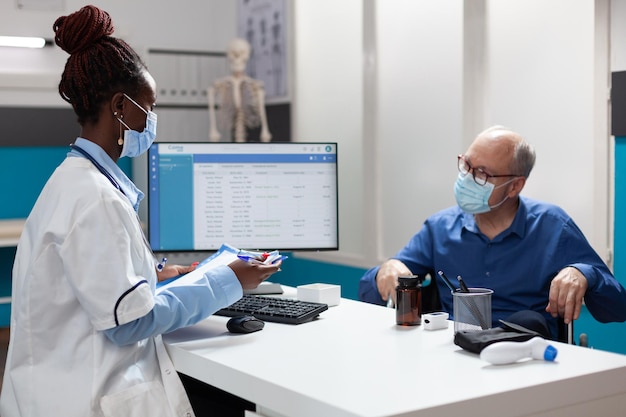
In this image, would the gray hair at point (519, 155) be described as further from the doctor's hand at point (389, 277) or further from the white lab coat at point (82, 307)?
the white lab coat at point (82, 307)

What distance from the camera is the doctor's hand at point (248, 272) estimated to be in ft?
5.75

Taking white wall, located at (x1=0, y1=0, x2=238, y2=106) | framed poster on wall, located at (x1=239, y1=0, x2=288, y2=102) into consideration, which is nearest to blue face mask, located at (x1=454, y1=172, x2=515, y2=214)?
framed poster on wall, located at (x1=239, y1=0, x2=288, y2=102)

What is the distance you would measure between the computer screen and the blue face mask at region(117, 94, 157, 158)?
1.76 ft

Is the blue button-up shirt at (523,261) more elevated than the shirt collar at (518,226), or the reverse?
the shirt collar at (518,226)

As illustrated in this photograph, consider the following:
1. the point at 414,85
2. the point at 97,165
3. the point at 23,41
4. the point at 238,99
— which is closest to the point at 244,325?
the point at 97,165

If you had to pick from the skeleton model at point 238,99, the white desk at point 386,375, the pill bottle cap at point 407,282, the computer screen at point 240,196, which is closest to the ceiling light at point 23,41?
the skeleton model at point 238,99

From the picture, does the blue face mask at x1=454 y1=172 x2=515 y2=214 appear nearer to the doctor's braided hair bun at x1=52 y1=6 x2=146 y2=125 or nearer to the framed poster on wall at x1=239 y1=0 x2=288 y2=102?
the doctor's braided hair bun at x1=52 y1=6 x2=146 y2=125

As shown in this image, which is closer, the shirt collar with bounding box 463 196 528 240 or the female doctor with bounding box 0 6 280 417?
the female doctor with bounding box 0 6 280 417

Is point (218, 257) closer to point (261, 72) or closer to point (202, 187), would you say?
point (202, 187)

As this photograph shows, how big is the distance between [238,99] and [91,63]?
3.17 m

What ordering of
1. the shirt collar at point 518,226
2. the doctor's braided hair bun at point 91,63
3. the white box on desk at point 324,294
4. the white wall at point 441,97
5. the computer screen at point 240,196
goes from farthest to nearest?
the white wall at point 441,97, the shirt collar at point 518,226, the computer screen at point 240,196, the white box on desk at point 324,294, the doctor's braided hair bun at point 91,63

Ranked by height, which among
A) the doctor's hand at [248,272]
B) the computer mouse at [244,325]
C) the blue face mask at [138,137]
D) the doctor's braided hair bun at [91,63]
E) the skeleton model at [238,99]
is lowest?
the computer mouse at [244,325]

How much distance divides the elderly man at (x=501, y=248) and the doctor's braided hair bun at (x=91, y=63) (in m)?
1.06

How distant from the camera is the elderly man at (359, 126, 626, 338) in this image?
7.99 ft
